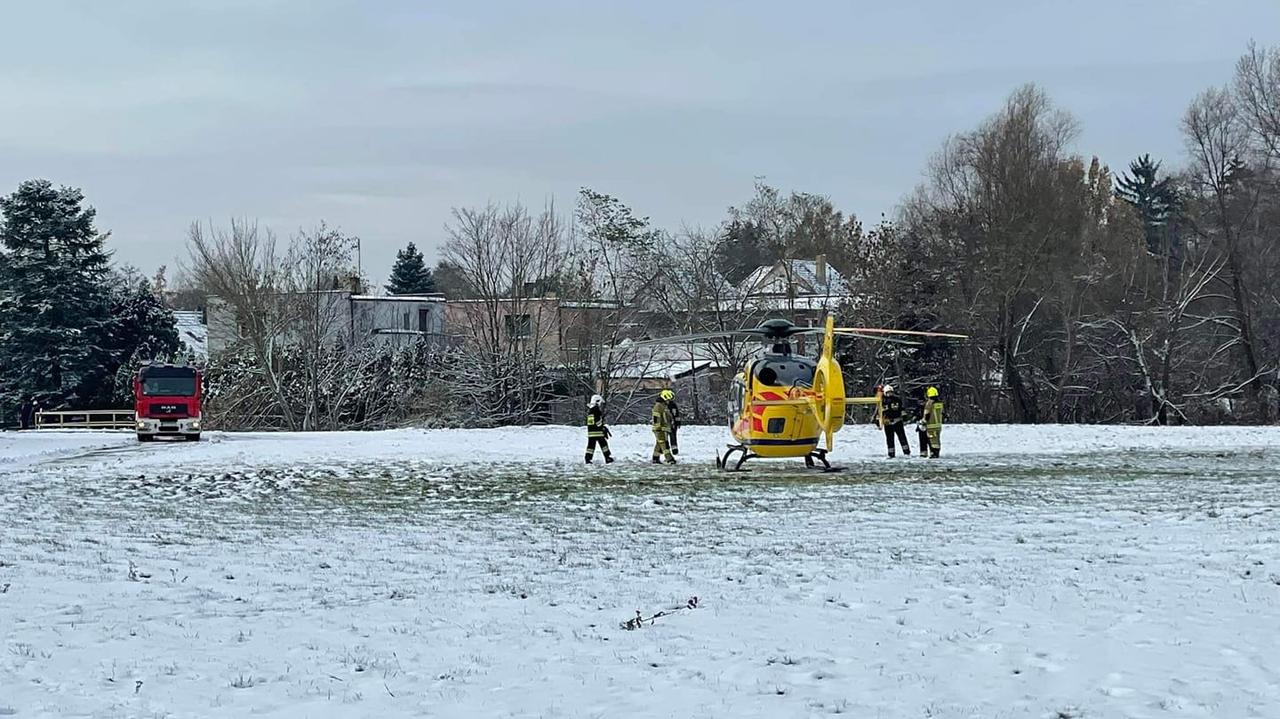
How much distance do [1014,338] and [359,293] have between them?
39.4 m

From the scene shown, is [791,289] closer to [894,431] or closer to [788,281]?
[788,281]

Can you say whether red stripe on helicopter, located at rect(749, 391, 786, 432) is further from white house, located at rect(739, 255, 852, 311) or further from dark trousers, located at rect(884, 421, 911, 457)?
white house, located at rect(739, 255, 852, 311)

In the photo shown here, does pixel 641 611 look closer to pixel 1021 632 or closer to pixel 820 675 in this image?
pixel 820 675

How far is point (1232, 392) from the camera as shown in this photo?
50438mm

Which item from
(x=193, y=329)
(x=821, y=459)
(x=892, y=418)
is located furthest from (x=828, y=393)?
(x=193, y=329)

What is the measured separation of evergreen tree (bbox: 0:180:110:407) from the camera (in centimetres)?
5925

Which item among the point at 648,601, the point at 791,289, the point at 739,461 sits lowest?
the point at 648,601

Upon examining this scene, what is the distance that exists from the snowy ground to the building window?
1586 inches

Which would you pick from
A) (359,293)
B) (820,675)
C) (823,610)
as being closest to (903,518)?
(823,610)

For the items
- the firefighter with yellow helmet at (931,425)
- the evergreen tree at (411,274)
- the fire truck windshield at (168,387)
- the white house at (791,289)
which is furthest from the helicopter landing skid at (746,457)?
the evergreen tree at (411,274)

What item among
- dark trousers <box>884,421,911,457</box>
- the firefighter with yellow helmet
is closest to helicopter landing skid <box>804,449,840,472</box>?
dark trousers <box>884,421,911,457</box>

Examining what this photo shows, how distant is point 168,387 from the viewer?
3959 cm

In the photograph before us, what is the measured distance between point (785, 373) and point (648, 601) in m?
12.9

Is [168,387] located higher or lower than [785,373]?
higher
